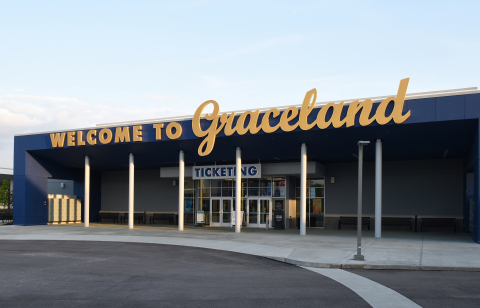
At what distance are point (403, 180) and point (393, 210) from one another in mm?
1924

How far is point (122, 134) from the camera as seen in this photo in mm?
25797

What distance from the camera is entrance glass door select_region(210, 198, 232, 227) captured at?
101ft

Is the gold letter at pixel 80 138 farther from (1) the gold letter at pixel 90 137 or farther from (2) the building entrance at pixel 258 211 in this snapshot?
(2) the building entrance at pixel 258 211

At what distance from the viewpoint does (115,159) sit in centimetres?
3036

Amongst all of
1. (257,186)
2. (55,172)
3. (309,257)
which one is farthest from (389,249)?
(55,172)

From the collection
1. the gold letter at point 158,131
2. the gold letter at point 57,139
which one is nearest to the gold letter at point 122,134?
the gold letter at point 158,131

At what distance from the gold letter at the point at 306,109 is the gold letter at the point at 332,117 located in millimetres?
445

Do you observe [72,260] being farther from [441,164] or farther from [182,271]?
[441,164]

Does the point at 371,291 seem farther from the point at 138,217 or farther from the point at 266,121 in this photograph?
the point at 138,217

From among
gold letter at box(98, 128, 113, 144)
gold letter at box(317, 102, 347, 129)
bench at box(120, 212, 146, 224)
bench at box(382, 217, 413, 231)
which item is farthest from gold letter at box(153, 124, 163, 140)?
bench at box(382, 217, 413, 231)

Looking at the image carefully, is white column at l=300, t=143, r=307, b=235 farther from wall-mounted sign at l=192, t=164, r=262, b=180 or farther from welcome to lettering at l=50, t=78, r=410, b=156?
wall-mounted sign at l=192, t=164, r=262, b=180

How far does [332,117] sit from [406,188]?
10.0 meters

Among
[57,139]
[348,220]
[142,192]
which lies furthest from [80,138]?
[348,220]

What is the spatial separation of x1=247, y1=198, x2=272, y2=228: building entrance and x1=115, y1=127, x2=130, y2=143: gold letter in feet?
30.5
